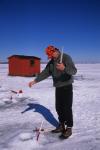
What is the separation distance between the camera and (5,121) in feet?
24.2

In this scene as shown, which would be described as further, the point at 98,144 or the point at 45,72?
the point at 45,72

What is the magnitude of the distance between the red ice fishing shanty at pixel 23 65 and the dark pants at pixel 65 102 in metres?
23.9

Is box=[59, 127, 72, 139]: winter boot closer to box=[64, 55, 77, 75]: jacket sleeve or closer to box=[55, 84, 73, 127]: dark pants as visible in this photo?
box=[55, 84, 73, 127]: dark pants

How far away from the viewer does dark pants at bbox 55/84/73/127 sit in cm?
543

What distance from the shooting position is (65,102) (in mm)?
5449

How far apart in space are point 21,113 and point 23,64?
2110 centimetres

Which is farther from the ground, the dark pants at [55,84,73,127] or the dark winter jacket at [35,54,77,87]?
the dark winter jacket at [35,54,77,87]

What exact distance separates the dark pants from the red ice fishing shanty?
23.9m

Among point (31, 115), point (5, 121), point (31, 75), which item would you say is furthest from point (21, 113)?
point (31, 75)

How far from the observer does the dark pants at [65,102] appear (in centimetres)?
543

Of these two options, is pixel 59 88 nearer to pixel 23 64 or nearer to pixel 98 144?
pixel 98 144

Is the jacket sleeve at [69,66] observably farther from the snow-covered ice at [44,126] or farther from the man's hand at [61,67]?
the snow-covered ice at [44,126]

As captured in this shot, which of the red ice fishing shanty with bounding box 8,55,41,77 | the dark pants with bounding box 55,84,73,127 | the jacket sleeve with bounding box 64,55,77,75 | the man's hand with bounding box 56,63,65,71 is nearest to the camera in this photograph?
the man's hand with bounding box 56,63,65,71

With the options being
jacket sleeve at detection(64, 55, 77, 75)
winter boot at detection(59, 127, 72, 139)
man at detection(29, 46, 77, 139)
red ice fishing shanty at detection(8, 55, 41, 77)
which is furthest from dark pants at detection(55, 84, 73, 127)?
red ice fishing shanty at detection(8, 55, 41, 77)
